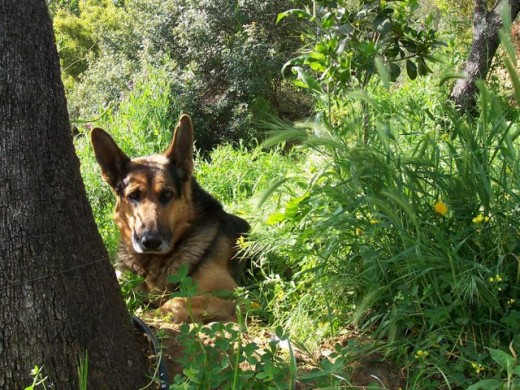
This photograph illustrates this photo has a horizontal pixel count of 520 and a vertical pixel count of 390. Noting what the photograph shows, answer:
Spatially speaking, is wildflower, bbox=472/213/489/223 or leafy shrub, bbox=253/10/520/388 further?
wildflower, bbox=472/213/489/223

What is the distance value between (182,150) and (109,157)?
0.54 m

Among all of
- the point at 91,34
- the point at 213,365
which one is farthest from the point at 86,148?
the point at 91,34

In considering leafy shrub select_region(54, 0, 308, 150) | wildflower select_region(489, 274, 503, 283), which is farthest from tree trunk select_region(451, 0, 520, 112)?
wildflower select_region(489, 274, 503, 283)

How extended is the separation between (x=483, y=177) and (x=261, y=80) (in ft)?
24.6

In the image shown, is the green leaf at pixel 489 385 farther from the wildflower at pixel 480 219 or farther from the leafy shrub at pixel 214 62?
the leafy shrub at pixel 214 62

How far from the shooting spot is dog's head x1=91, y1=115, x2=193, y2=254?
4.24 m

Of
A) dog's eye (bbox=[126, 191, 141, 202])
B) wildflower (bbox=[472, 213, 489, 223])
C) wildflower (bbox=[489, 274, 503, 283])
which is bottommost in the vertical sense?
wildflower (bbox=[489, 274, 503, 283])

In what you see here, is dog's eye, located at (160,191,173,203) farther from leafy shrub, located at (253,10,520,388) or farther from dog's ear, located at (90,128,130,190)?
leafy shrub, located at (253,10,520,388)

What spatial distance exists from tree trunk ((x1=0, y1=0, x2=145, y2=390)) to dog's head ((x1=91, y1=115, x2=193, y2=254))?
1.71 metres

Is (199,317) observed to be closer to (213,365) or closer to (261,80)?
(213,365)

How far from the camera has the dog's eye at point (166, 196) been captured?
436 cm

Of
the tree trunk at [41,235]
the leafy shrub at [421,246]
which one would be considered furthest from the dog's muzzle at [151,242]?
the tree trunk at [41,235]

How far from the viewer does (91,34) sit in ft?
58.4

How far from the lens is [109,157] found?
4465mm
